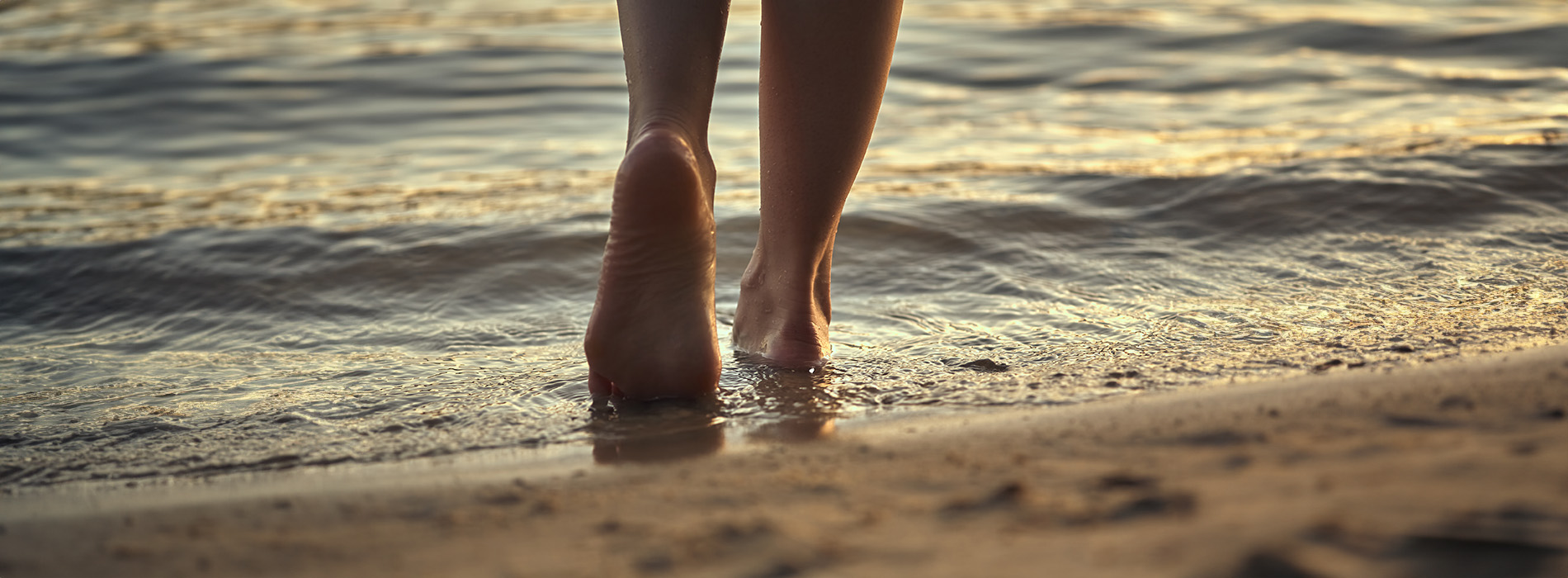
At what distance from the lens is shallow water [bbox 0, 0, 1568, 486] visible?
1448mm

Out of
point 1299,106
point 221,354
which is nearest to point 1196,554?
point 221,354

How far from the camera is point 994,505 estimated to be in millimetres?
902

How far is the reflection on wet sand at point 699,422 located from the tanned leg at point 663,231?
0.04 m

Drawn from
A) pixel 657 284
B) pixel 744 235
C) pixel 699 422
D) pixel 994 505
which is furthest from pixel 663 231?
pixel 744 235

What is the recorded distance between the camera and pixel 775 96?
5.10 feet

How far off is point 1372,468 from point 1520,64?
396cm

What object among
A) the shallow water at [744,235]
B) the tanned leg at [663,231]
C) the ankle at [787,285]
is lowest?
the shallow water at [744,235]

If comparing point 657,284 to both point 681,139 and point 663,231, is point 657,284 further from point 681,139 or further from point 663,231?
point 681,139

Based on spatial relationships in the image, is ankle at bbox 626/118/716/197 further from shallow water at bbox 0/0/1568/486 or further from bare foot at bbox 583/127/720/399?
shallow water at bbox 0/0/1568/486

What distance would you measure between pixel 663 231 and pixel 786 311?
0.32 metres

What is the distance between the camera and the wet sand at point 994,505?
0.78m

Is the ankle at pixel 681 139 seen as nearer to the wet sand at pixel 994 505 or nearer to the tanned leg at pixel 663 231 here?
the tanned leg at pixel 663 231

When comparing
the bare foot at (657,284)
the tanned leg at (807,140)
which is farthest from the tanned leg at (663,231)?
the tanned leg at (807,140)

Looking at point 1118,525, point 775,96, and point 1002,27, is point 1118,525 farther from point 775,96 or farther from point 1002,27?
point 1002,27
